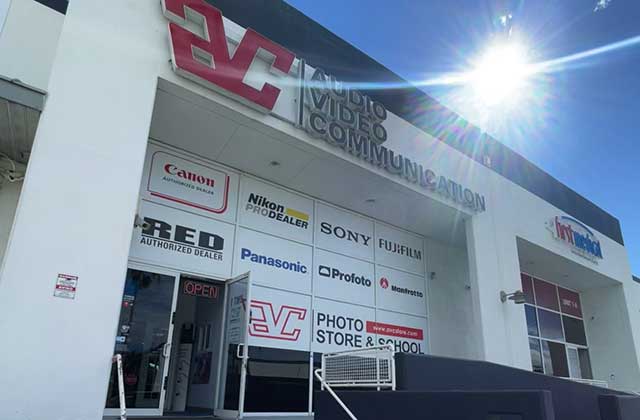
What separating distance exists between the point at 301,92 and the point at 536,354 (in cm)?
987

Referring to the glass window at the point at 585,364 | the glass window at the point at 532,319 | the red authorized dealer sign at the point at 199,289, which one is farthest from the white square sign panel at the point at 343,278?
the glass window at the point at 585,364

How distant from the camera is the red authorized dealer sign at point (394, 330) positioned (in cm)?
891

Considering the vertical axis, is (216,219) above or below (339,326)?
above

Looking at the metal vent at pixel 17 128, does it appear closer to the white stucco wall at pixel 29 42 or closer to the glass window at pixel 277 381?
the white stucco wall at pixel 29 42

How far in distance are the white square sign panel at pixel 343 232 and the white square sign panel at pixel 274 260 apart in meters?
0.52

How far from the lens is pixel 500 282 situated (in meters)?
9.84

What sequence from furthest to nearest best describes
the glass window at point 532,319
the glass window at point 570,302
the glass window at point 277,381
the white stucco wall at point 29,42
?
1. the glass window at point 570,302
2. the glass window at point 532,319
3. the glass window at point 277,381
4. the white stucco wall at point 29,42

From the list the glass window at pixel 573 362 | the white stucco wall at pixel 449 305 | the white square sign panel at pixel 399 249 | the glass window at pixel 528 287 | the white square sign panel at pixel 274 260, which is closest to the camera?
the white square sign panel at pixel 274 260

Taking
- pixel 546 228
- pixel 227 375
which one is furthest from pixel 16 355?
pixel 546 228

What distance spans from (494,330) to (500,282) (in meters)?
1.07

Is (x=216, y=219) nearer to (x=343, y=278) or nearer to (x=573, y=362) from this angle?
(x=343, y=278)

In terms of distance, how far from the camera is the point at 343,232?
29.9ft

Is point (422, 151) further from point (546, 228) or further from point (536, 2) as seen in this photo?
point (546, 228)

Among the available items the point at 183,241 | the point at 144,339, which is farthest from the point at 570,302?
the point at 144,339
